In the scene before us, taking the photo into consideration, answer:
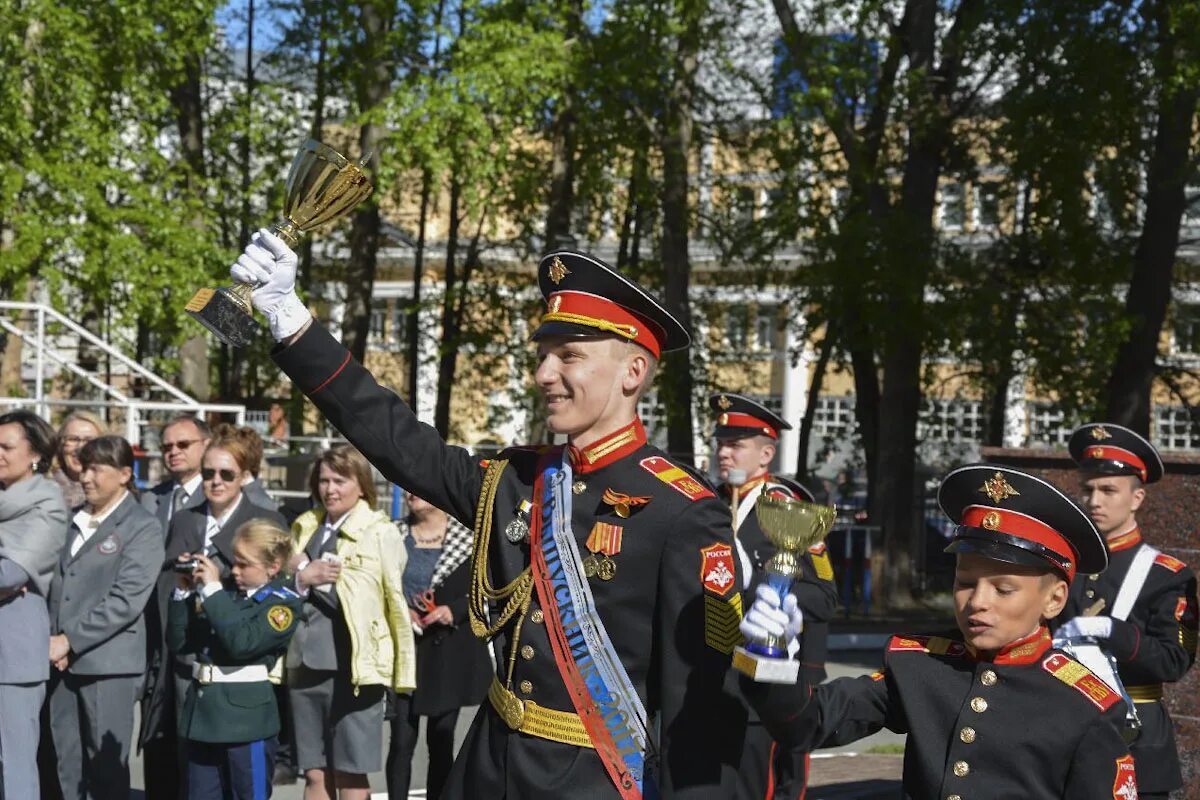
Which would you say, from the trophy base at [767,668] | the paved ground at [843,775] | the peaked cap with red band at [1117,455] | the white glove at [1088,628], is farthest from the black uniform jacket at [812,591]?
the trophy base at [767,668]

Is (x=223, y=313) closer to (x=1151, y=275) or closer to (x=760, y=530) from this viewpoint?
(x=760, y=530)

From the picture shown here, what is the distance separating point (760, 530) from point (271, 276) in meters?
2.54

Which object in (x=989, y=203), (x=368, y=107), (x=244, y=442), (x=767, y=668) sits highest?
(x=368, y=107)

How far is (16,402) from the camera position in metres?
15.5

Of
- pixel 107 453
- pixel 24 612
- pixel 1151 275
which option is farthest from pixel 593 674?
pixel 1151 275

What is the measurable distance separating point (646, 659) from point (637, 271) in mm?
24330

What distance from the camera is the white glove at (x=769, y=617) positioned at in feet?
10.7

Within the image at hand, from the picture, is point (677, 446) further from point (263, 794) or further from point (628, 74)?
point (263, 794)

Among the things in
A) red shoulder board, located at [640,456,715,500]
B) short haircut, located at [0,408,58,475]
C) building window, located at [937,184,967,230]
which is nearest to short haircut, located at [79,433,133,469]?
short haircut, located at [0,408,58,475]

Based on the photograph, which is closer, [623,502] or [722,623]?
[722,623]

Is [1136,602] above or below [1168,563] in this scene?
below

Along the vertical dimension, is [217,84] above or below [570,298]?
above

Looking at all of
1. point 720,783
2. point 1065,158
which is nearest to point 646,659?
point 720,783

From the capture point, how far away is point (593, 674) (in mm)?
3869
